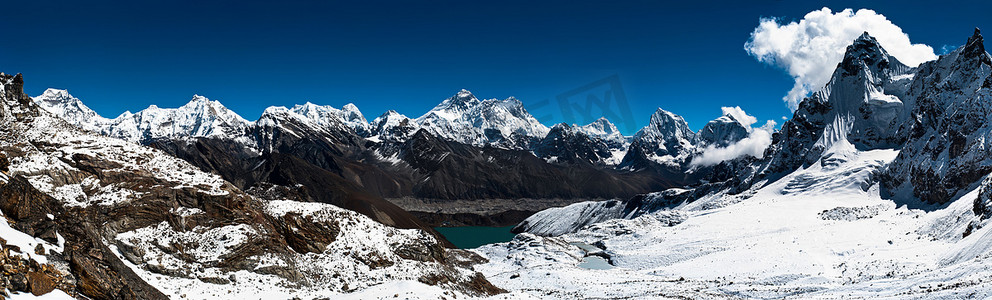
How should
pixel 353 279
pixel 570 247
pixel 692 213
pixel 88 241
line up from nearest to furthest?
pixel 88 241, pixel 353 279, pixel 570 247, pixel 692 213

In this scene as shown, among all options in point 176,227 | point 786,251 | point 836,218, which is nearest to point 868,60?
point 836,218

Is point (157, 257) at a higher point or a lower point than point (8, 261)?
higher

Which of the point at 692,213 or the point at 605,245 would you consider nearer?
the point at 605,245

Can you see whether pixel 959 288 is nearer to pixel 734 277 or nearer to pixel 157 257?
pixel 734 277

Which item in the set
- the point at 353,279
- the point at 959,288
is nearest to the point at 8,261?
the point at 353,279

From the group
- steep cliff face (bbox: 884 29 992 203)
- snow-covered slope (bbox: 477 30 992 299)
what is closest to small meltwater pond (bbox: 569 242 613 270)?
snow-covered slope (bbox: 477 30 992 299)

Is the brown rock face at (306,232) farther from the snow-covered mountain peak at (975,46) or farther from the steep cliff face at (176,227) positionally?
the snow-covered mountain peak at (975,46)

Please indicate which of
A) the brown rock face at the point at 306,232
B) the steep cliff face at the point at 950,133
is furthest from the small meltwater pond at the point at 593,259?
the steep cliff face at the point at 950,133

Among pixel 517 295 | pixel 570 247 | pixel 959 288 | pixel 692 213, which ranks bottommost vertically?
pixel 959 288

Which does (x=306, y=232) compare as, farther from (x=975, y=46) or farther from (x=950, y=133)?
(x=975, y=46)
